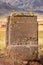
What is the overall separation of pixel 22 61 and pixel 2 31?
198 centimetres

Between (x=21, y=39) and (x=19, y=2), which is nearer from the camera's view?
(x=21, y=39)

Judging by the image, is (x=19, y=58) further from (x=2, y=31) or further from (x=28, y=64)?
(x=2, y=31)

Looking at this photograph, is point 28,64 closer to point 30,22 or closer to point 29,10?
point 30,22

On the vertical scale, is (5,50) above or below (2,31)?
below

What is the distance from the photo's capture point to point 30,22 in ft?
36.3

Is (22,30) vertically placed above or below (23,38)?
above

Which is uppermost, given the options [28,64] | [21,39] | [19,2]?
[19,2]

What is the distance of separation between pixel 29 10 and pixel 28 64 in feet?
9.61

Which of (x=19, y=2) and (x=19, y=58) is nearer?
(x=19, y=58)

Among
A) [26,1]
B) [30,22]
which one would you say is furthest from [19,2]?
[30,22]

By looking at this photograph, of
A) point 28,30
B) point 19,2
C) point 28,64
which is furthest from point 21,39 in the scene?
point 19,2

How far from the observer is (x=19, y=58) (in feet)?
36.3

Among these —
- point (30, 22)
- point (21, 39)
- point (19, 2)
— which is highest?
point (19, 2)

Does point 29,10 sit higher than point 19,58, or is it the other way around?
point 29,10
